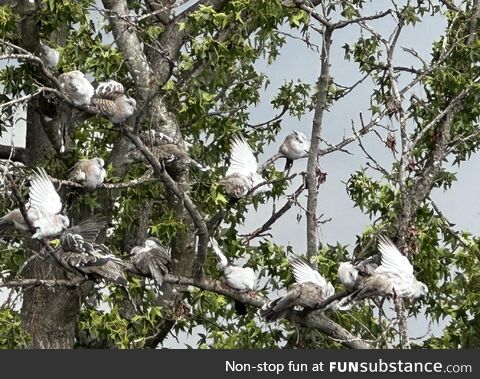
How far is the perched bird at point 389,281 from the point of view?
1188 cm

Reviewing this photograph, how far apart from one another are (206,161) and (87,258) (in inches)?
195

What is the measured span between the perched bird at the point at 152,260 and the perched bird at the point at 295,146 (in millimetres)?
2117

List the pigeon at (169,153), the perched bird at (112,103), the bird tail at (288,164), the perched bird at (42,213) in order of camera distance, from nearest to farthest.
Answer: the perched bird at (42,213) < the perched bird at (112,103) < the pigeon at (169,153) < the bird tail at (288,164)

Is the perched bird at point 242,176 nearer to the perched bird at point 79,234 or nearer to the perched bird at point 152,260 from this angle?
the perched bird at point 152,260

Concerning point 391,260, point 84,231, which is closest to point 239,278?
point 84,231

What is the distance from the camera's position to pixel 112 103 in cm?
1343

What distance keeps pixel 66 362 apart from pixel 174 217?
416 cm

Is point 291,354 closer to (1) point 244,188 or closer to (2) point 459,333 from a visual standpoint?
(1) point 244,188

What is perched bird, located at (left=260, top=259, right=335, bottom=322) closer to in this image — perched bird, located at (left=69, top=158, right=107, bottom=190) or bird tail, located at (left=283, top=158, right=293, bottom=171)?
bird tail, located at (left=283, top=158, right=293, bottom=171)

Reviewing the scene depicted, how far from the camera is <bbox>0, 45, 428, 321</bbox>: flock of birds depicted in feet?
39.7

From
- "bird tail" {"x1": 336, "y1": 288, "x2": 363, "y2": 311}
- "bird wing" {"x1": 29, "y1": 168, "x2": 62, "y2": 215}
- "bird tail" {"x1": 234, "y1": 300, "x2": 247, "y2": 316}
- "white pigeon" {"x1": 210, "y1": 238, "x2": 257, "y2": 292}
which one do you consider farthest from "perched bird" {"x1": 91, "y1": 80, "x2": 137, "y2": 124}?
"bird tail" {"x1": 336, "y1": 288, "x2": 363, "y2": 311}

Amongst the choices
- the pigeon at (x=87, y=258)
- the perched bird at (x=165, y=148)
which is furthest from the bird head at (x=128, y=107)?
the pigeon at (x=87, y=258)

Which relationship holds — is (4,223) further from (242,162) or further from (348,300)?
(348,300)

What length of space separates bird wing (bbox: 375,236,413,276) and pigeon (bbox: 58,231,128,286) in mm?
2583
